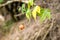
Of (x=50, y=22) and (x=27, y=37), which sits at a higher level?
(x=50, y=22)

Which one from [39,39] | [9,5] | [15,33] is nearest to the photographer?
[39,39]

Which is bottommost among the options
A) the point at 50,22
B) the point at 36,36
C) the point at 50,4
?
the point at 36,36

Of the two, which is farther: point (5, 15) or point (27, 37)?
point (5, 15)

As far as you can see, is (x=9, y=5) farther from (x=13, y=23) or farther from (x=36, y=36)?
(x=36, y=36)

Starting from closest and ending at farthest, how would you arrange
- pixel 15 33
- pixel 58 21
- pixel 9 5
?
1. pixel 58 21
2. pixel 15 33
3. pixel 9 5

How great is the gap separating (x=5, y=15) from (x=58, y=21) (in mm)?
1195

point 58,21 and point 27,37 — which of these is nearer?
point 58,21

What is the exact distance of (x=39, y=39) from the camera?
84.1 inches

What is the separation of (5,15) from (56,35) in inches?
46.7

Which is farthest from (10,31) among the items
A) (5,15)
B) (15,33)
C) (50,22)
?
(50,22)

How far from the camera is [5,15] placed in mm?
2906

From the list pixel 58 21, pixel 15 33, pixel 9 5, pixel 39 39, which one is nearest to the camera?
pixel 58 21

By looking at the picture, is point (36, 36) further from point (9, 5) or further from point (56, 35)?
point (9, 5)

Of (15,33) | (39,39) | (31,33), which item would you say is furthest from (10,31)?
(39,39)
